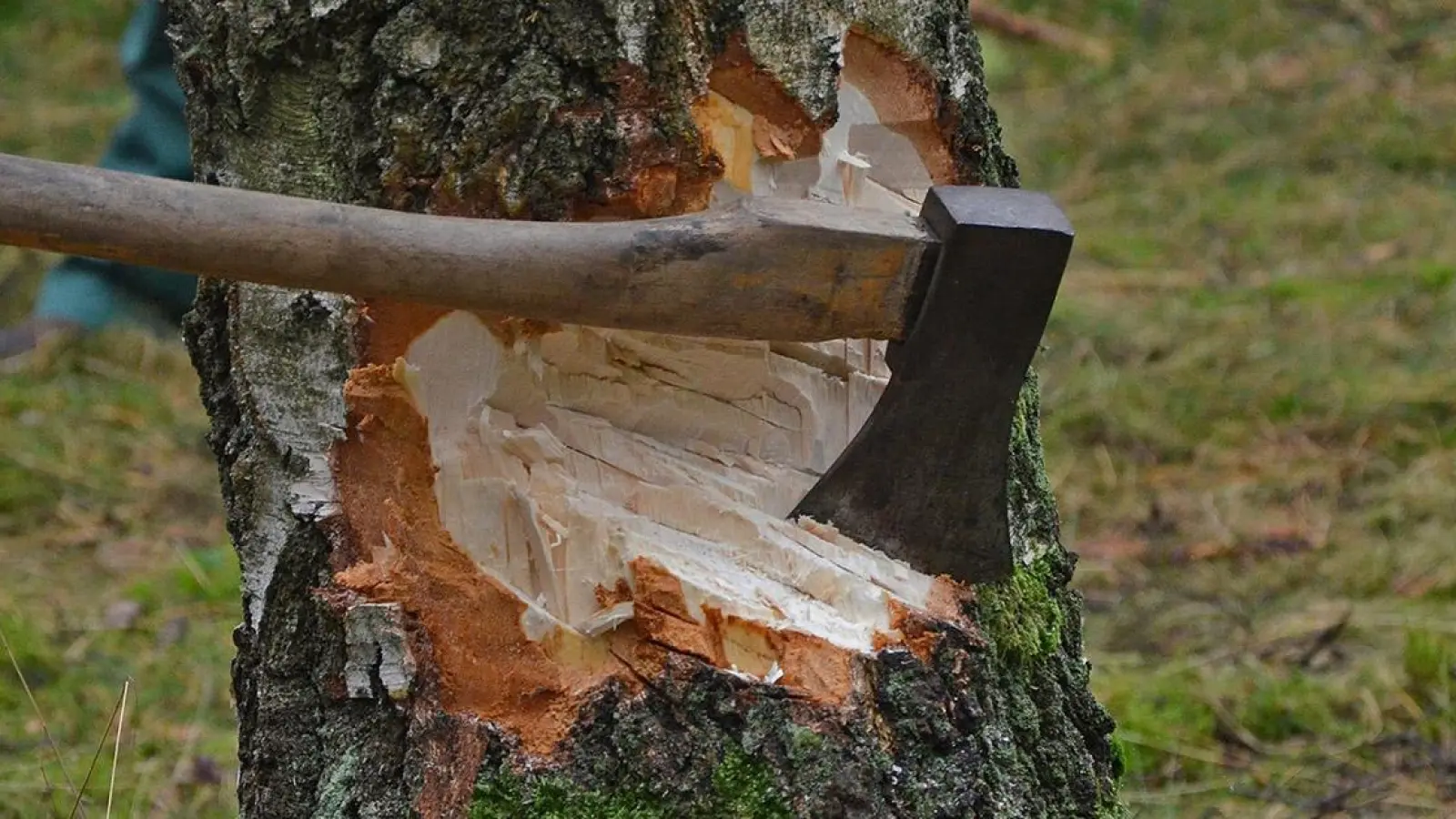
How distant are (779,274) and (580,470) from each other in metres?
0.33

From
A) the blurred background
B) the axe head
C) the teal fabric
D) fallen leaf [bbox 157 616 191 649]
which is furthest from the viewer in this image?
the teal fabric

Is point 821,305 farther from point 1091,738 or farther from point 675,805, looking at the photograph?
point 1091,738

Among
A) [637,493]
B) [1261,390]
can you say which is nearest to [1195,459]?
[1261,390]

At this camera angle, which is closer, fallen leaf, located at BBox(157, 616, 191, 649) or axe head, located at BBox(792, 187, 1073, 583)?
axe head, located at BBox(792, 187, 1073, 583)

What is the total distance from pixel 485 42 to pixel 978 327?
1.87 feet

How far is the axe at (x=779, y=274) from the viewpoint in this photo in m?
1.40

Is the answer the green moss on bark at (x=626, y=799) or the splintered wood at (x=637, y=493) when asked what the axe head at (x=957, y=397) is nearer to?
the splintered wood at (x=637, y=493)

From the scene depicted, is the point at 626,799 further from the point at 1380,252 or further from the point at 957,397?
the point at 1380,252

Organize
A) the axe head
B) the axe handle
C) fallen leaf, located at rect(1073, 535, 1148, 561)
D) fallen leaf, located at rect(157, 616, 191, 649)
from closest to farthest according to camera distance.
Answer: the axe handle < the axe head < fallen leaf, located at rect(157, 616, 191, 649) < fallen leaf, located at rect(1073, 535, 1148, 561)

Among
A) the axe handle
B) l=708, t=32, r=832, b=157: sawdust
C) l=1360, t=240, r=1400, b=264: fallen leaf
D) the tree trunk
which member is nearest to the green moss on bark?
the tree trunk

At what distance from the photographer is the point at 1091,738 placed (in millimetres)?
1782

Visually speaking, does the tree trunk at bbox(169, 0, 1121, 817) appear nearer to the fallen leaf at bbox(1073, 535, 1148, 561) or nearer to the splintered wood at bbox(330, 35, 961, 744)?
the splintered wood at bbox(330, 35, 961, 744)

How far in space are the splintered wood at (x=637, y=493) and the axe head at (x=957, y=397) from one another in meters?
0.03

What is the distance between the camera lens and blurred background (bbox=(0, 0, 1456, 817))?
287 cm
